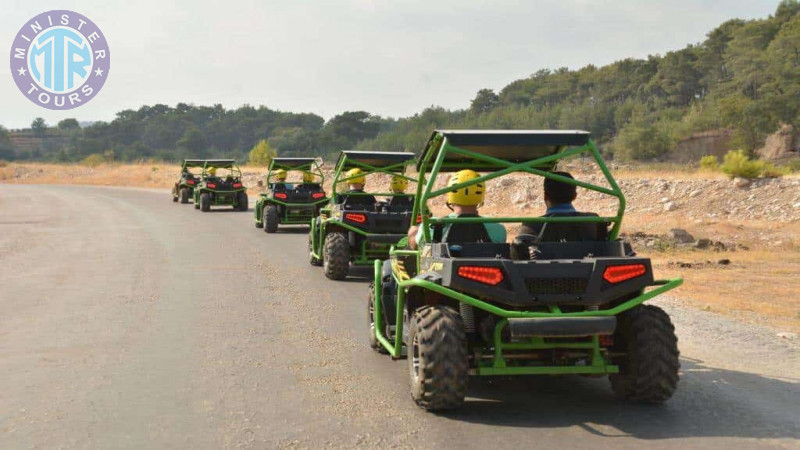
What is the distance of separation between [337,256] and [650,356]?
24.5ft

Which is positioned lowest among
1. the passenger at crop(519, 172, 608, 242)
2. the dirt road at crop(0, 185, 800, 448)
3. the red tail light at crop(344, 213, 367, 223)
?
the dirt road at crop(0, 185, 800, 448)

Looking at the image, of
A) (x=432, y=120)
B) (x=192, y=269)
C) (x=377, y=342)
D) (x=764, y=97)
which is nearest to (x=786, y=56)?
(x=764, y=97)

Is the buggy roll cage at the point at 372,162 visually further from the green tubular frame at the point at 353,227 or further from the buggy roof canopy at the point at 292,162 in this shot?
the buggy roof canopy at the point at 292,162

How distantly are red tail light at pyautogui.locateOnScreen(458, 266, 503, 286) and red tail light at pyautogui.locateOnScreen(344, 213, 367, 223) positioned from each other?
7397 millimetres

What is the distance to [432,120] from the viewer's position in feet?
313

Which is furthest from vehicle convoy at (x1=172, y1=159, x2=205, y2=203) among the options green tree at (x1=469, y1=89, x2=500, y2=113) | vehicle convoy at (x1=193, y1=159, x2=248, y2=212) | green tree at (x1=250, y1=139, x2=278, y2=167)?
green tree at (x1=469, y1=89, x2=500, y2=113)

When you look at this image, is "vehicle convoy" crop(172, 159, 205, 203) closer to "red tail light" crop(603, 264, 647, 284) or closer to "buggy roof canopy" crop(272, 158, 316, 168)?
"buggy roof canopy" crop(272, 158, 316, 168)

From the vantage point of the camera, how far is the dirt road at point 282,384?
5375 mm

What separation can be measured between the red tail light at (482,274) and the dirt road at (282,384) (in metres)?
0.88

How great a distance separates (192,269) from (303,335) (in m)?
6.02

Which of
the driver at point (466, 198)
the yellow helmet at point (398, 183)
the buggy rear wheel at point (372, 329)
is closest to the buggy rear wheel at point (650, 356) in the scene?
the driver at point (466, 198)

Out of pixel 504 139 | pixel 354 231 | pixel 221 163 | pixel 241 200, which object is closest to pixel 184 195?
pixel 221 163

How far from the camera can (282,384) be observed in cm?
667

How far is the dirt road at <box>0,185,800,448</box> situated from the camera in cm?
538
